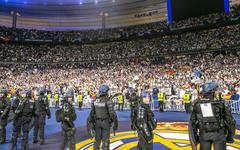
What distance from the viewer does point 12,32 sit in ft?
143

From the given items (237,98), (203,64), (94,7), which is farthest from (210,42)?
(94,7)

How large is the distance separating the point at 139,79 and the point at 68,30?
25.2 metres

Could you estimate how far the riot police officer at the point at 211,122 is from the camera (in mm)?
4512

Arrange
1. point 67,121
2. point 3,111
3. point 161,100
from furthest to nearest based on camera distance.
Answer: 1. point 161,100
2. point 3,111
3. point 67,121

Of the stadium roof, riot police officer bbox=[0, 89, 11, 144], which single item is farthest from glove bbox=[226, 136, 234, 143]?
the stadium roof

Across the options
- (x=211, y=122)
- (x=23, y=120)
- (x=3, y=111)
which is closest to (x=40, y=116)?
(x=23, y=120)

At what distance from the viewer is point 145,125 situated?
5977 millimetres

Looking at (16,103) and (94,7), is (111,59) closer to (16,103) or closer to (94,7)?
(94,7)

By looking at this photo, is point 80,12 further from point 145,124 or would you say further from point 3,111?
point 145,124

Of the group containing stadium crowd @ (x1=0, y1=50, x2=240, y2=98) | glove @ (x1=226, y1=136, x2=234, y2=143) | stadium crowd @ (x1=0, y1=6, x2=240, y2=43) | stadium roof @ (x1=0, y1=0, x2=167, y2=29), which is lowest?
glove @ (x1=226, y1=136, x2=234, y2=143)

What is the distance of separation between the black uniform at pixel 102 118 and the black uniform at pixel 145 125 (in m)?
0.82

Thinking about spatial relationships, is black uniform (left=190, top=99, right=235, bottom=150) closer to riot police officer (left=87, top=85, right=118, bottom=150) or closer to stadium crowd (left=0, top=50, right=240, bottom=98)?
riot police officer (left=87, top=85, right=118, bottom=150)

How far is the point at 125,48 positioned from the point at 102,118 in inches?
1399

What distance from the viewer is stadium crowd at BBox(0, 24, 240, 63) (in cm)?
3338
